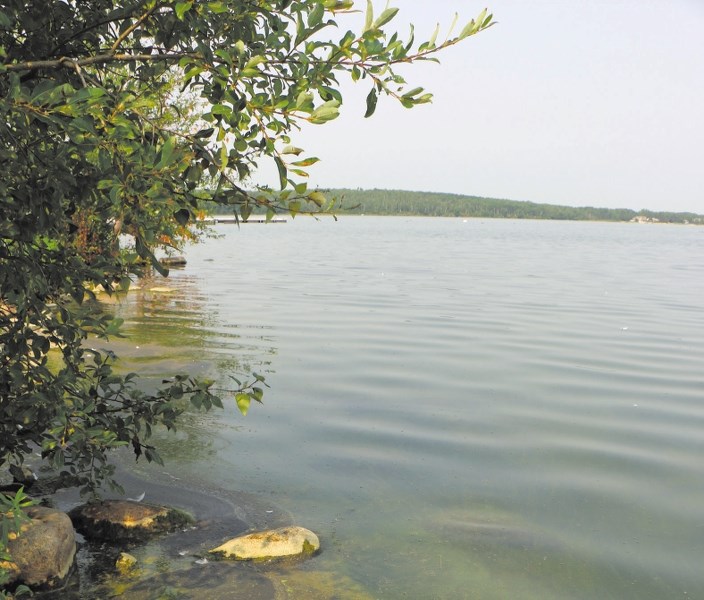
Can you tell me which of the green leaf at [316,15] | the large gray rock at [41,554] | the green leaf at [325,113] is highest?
the green leaf at [316,15]

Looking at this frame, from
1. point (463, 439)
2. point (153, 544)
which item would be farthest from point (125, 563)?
point (463, 439)

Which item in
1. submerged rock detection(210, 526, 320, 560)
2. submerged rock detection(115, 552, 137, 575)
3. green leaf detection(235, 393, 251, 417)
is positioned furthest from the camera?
submerged rock detection(210, 526, 320, 560)

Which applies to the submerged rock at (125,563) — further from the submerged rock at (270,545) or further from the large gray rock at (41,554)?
the submerged rock at (270,545)

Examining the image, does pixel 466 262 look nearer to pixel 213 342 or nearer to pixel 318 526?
pixel 213 342

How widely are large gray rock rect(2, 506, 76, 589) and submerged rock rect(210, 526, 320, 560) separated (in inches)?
51.8

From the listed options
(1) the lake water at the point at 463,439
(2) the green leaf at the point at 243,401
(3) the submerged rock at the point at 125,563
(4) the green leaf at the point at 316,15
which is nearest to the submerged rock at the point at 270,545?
(1) the lake water at the point at 463,439

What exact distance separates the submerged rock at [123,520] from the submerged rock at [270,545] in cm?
74

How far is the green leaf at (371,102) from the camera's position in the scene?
4.76 metres

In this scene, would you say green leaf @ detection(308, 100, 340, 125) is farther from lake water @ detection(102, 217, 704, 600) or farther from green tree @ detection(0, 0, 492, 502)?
lake water @ detection(102, 217, 704, 600)

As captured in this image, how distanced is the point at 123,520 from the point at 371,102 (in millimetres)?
4808

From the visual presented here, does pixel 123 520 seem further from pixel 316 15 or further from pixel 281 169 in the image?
pixel 316 15

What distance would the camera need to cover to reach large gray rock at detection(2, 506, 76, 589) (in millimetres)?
6219

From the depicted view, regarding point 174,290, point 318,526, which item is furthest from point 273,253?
point 318,526

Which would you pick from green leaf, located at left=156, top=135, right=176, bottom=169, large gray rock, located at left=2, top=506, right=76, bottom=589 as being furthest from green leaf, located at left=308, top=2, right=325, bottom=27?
large gray rock, located at left=2, top=506, right=76, bottom=589
